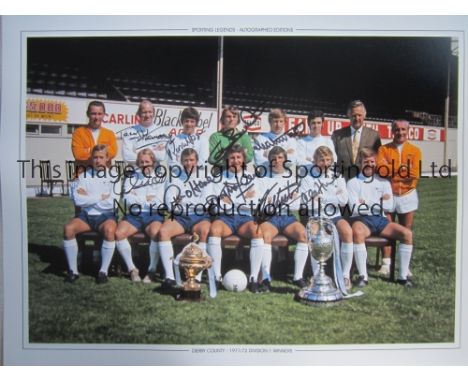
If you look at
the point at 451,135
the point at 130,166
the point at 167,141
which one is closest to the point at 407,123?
the point at 451,135

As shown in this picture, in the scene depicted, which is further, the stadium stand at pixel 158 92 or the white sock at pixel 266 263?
the white sock at pixel 266 263

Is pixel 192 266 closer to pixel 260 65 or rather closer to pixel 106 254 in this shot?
pixel 106 254

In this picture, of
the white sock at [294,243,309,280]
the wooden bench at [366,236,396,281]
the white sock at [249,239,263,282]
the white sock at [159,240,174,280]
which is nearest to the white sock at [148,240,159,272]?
the white sock at [159,240,174,280]

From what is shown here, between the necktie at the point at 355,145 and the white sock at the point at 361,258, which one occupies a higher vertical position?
the necktie at the point at 355,145

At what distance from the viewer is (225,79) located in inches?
131

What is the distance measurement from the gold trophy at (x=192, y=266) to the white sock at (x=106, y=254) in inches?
18.5

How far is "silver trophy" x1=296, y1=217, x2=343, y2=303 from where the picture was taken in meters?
3.39

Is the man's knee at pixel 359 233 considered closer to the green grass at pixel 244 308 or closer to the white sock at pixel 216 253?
the green grass at pixel 244 308

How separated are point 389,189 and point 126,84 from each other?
185 centimetres

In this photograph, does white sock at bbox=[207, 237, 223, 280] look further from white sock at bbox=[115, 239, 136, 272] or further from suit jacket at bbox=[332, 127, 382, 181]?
suit jacket at bbox=[332, 127, 382, 181]

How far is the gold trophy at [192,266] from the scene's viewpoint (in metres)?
3.38

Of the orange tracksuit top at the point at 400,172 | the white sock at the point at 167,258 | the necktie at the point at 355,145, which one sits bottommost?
the white sock at the point at 167,258

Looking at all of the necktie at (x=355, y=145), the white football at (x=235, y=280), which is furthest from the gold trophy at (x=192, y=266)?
the necktie at (x=355, y=145)

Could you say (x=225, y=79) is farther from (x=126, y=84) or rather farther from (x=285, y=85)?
(x=126, y=84)
